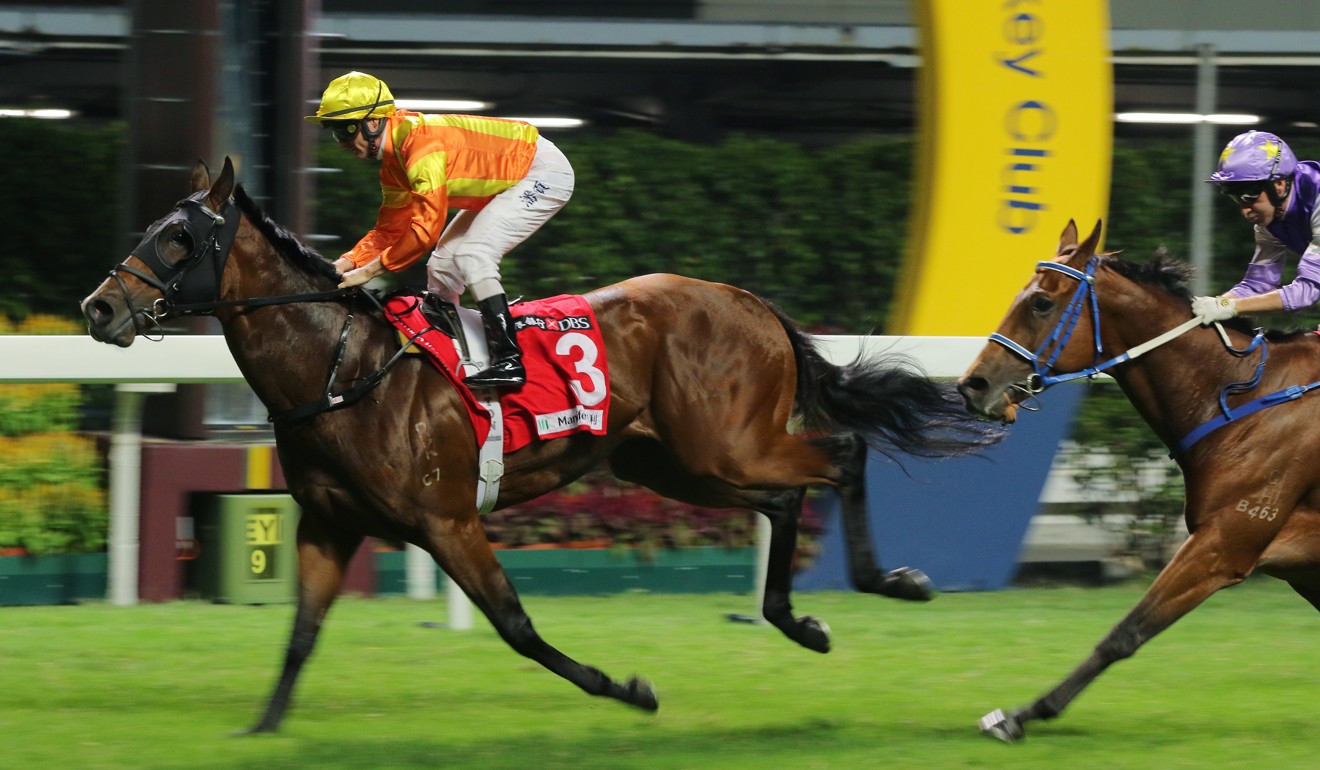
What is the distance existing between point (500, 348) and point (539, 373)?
14 centimetres

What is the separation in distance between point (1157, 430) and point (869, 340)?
6.95 feet

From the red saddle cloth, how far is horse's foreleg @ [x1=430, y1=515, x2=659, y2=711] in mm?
318

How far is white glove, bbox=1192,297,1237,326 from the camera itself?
178 inches

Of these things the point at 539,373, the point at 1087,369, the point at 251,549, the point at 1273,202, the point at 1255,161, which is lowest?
the point at 251,549

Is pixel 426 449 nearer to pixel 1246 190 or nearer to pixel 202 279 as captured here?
pixel 202 279

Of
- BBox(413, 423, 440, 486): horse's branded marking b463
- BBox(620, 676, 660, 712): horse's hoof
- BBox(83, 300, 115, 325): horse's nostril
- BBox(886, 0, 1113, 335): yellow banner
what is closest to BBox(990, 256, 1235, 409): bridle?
BBox(620, 676, 660, 712): horse's hoof

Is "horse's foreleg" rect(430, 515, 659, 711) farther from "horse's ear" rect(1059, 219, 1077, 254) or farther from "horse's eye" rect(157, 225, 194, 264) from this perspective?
"horse's ear" rect(1059, 219, 1077, 254)

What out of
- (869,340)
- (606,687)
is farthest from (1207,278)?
(606,687)

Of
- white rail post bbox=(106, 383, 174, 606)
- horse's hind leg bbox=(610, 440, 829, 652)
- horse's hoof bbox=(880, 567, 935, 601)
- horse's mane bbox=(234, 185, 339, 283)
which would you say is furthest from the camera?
white rail post bbox=(106, 383, 174, 606)

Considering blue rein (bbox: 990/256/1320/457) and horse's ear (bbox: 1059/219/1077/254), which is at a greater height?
horse's ear (bbox: 1059/219/1077/254)

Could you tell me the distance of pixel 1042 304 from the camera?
4.46 metres

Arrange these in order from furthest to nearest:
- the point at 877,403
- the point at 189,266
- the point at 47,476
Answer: the point at 47,476
the point at 877,403
the point at 189,266

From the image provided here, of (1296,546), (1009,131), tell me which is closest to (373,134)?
(1296,546)

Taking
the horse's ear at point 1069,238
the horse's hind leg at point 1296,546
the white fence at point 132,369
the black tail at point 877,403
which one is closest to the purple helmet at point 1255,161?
the horse's ear at point 1069,238
